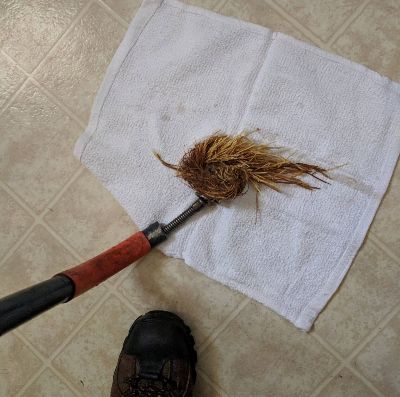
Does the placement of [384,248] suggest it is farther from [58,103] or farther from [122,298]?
[58,103]

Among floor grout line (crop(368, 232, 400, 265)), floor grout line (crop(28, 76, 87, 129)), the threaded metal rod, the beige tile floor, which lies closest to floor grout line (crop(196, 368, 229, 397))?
the beige tile floor

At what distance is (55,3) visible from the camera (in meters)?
0.90

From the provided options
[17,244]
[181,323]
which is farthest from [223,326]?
[17,244]

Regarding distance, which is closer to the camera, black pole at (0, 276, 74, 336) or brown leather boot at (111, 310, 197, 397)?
black pole at (0, 276, 74, 336)

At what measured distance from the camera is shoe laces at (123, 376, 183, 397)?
0.82 m

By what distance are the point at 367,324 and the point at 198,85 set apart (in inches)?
21.2

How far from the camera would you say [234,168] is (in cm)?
78

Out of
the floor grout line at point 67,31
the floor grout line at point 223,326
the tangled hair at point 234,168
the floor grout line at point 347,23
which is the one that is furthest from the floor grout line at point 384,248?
the floor grout line at point 67,31

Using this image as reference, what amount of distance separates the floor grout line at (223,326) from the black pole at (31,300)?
0.98 ft

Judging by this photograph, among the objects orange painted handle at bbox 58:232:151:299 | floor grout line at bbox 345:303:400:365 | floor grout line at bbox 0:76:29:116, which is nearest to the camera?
orange painted handle at bbox 58:232:151:299

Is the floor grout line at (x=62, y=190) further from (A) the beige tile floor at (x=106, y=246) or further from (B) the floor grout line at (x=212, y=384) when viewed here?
(B) the floor grout line at (x=212, y=384)

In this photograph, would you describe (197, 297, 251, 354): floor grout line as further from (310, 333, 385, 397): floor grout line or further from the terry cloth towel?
(310, 333, 385, 397): floor grout line

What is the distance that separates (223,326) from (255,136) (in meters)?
0.36

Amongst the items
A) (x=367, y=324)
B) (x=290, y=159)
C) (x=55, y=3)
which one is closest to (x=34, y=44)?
(x=55, y=3)
